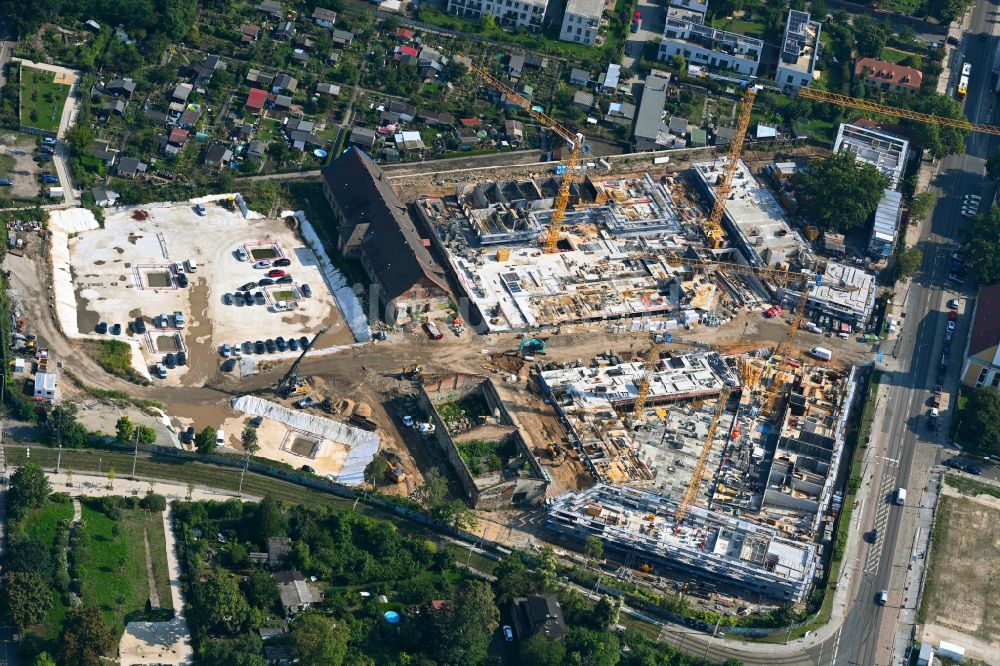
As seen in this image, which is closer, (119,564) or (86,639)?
(86,639)

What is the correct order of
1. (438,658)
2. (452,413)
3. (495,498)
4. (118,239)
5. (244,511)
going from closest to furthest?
(438,658), (244,511), (495,498), (452,413), (118,239)

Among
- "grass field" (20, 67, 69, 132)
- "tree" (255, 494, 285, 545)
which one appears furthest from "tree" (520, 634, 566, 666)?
"grass field" (20, 67, 69, 132)

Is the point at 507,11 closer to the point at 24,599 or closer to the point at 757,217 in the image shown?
the point at 757,217

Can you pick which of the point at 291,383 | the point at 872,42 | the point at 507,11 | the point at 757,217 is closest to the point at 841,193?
the point at 757,217

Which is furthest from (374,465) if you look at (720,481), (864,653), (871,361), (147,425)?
(871,361)

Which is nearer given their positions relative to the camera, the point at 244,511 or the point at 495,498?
the point at 244,511

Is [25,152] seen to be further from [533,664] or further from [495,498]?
[533,664]
